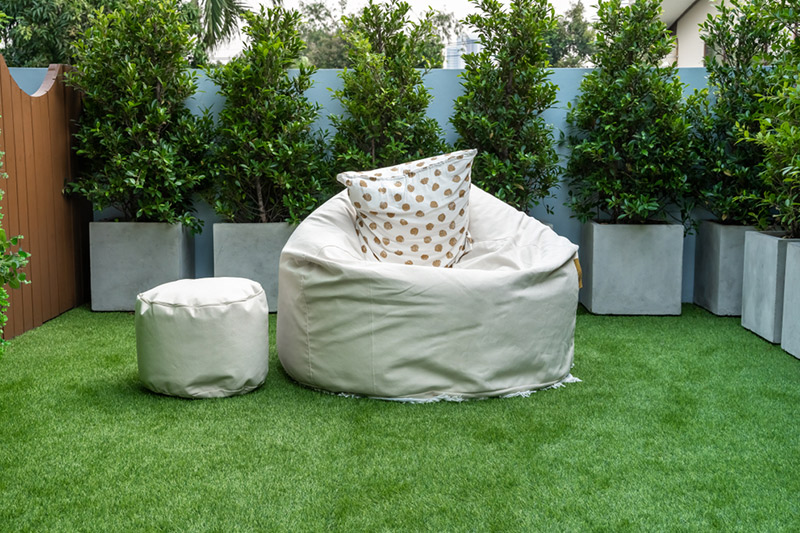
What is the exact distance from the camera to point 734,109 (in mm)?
4598

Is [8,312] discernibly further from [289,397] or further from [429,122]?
[429,122]

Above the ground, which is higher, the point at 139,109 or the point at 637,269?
the point at 139,109

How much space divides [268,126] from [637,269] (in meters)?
2.39

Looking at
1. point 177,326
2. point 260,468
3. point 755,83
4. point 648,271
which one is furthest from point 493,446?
point 755,83

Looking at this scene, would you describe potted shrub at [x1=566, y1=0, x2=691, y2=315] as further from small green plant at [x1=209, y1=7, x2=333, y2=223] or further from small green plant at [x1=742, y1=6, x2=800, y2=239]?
small green plant at [x1=209, y1=7, x2=333, y2=223]

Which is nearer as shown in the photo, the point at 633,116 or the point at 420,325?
the point at 420,325

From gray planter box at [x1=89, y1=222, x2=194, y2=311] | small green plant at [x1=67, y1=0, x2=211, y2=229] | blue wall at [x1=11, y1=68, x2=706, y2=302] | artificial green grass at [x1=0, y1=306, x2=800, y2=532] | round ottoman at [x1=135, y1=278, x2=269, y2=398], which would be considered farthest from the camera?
blue wall at [x1=11, y1=68, x2=706, y2=302]

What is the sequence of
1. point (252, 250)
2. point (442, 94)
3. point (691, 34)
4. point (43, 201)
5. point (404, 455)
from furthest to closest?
point (691, 34) → point (442, 94) → point (252, 250) → point (43, 201) → point (404, 455)

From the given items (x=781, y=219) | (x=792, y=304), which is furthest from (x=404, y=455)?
(x=781, y=219)

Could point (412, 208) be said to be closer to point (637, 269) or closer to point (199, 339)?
point (199, 339)

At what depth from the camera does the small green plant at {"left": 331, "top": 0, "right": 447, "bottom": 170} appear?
14.9ft

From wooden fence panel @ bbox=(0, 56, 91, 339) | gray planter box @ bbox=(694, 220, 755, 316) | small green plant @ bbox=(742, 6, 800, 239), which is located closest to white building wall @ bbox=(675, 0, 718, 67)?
gray planter box @ bbox=(694, 220, 755, 316)

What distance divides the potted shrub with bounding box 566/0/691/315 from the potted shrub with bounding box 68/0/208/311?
241cm

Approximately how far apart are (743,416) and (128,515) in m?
2.14
